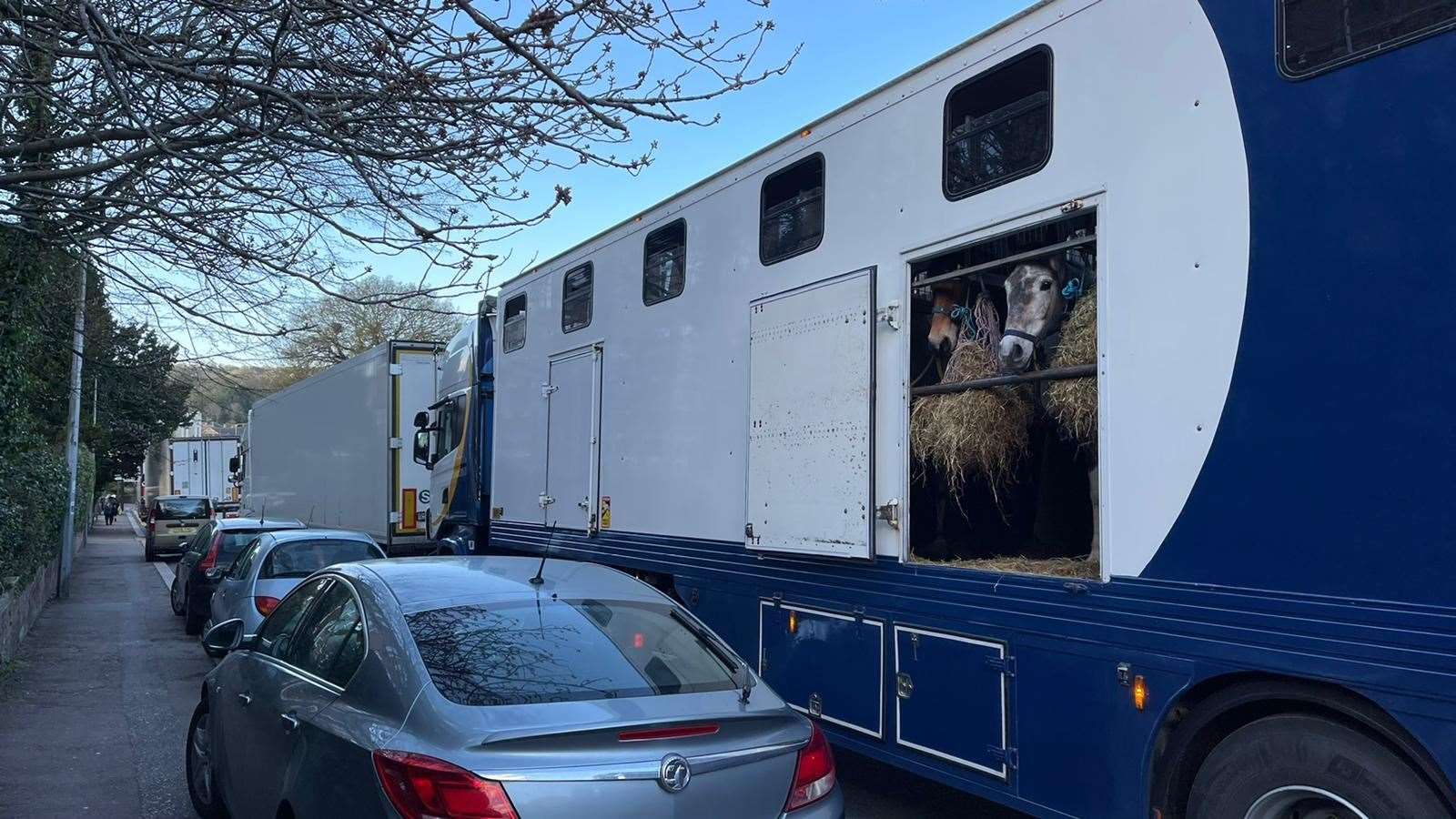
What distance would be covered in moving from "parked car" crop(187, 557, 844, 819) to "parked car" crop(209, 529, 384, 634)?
5.39 meters

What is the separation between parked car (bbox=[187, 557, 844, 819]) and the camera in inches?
126

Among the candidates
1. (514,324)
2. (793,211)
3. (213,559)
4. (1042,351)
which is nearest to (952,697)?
(1042,351)

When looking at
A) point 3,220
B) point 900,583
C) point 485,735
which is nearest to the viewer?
point 485,735

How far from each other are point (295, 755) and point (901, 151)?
395cm

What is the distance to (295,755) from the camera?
4.08 meters

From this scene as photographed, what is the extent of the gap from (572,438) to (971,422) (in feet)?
15.1

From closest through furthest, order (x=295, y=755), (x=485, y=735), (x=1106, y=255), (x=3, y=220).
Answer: (x=485, y=735) < (x=295, y=755) < (x=1106, y=255) < (x=3, y=220)

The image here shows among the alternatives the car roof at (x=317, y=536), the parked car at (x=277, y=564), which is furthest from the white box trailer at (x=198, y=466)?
the car roof at (x=317, y=536)

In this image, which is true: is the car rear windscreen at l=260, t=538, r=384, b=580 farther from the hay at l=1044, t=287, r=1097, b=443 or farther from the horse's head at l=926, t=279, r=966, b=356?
the hay at l=1044, t=287, r=1097, b=443

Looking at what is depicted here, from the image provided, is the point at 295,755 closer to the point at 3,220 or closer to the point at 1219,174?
the point at 1219,174

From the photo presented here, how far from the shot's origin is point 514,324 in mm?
10758

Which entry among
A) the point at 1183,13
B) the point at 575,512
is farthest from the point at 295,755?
the point at 575,512

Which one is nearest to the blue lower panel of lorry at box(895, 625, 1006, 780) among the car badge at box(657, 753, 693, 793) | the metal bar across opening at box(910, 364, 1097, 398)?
the metal bar across opening at box(910, 364, 1097, 398)

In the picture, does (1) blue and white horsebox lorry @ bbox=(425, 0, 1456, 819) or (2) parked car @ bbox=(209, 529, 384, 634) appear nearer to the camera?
(1) blue and white horsebox lorry @ bbox=(425, 0, 1456, 819)
